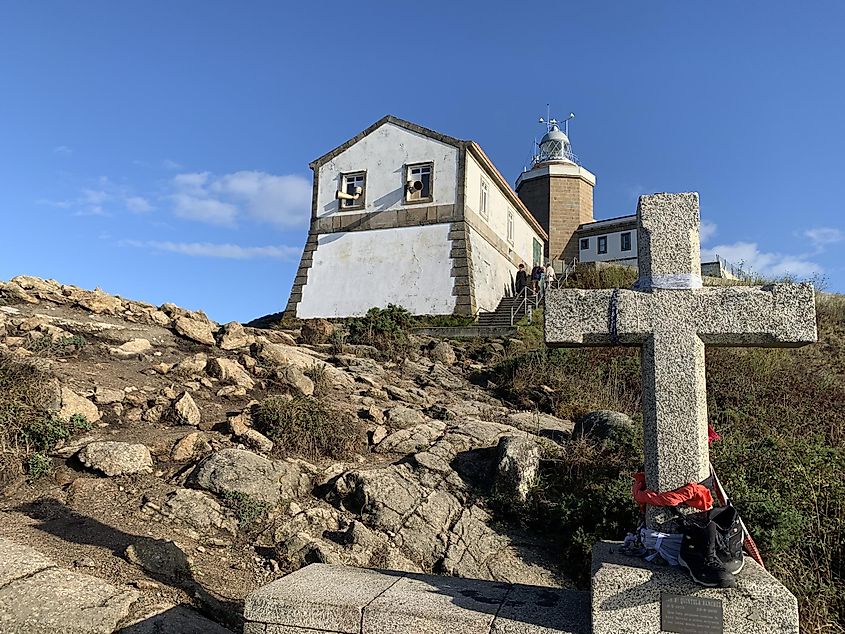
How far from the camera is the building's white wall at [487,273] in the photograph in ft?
65.4

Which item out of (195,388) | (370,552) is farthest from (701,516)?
(195,388)

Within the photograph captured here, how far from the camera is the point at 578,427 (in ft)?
28.2

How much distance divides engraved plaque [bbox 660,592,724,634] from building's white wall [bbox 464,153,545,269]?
58.1 ft

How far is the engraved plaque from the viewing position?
9.00 feet

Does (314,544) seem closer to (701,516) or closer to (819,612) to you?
(701,516)

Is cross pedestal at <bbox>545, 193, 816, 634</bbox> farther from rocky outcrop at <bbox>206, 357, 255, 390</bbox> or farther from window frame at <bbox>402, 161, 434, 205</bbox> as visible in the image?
window frame at <bbox>402, 161, 434, 205</bbox>

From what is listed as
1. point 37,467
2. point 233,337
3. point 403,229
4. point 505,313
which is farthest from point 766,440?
point 403,229

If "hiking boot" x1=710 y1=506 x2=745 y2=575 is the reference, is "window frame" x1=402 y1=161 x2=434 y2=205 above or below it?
above

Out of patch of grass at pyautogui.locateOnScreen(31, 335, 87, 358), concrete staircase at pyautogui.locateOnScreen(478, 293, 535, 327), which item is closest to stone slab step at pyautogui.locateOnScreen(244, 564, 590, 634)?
patch of grass at pyautogui.locateOnScreen(31, 335, 87, 358)

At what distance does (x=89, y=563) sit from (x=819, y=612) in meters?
5.24

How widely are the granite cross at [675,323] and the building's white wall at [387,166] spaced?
54.8 ft

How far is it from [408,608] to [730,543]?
151cm

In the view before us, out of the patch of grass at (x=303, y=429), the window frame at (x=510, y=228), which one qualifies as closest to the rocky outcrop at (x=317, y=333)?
the patch of grass at (x=303, y=429)

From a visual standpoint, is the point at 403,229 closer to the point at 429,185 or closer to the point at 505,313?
the point at 429,185
